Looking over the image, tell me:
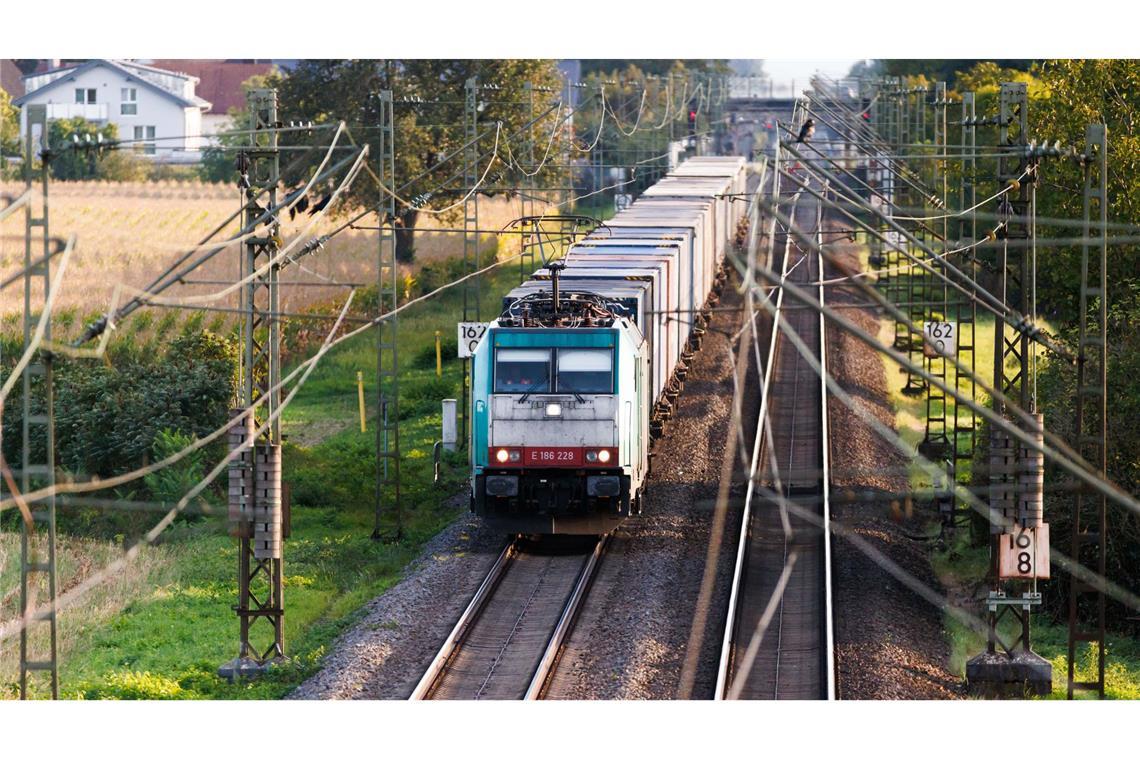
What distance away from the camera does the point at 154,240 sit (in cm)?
5688

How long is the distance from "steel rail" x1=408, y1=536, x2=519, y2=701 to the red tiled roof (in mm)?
68507

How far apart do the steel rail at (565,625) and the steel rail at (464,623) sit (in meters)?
1.09

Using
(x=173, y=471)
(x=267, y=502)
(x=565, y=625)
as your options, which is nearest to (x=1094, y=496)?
(x=565, y=625)

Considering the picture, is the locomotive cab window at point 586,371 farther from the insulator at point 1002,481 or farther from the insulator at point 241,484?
the insulator at point 1002,481

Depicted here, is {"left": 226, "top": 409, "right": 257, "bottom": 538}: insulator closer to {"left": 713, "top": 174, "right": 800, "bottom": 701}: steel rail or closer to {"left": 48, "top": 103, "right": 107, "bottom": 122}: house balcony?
{"left": 713, "top": 174, "right": 800, "bottom": 701}: steel rail

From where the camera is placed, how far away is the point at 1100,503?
19031 mm

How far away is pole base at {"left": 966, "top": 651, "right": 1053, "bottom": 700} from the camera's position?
1898 centimetres

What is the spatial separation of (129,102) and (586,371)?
59.0m

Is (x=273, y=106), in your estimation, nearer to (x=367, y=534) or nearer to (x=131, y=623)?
(x=131, y=623)

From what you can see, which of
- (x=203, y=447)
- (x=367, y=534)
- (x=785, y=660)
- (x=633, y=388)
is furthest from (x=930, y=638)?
(x=203, y=447)

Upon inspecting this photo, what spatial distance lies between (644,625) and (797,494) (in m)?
7.78

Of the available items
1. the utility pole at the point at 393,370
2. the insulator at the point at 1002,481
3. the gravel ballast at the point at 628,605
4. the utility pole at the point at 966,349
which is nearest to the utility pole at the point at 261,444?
the gravel ballast at the point at 628,605

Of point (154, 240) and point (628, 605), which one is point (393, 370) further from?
point (154, 240)

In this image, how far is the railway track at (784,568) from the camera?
19.0 meters
